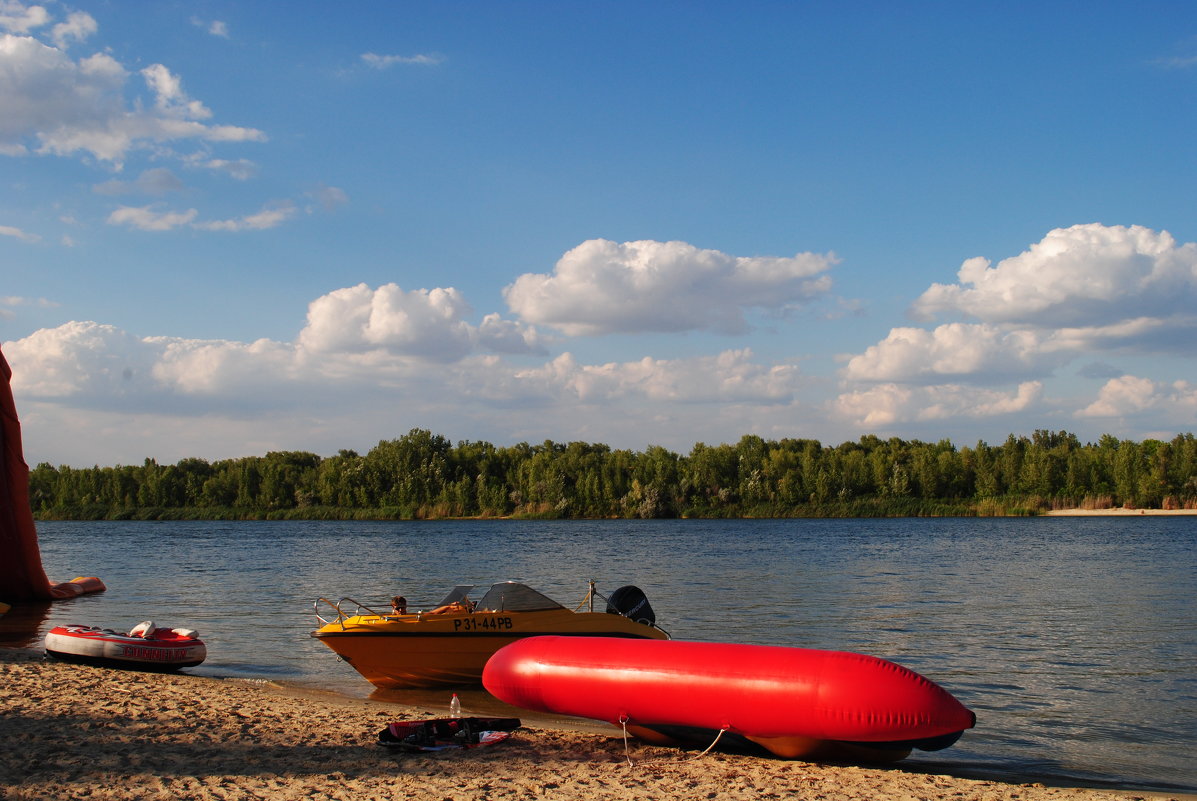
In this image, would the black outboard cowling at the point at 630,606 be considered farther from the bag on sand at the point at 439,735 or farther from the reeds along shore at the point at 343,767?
the bag on sand at the point at 439,735

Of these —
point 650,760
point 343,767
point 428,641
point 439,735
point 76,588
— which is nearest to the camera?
point 343,767

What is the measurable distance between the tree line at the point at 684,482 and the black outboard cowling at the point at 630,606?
9377 centimetres

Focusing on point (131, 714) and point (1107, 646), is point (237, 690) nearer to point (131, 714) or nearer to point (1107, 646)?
point (131, 714)

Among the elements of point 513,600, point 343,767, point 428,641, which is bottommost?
point 343,767

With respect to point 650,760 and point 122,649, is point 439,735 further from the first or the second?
point 122,649

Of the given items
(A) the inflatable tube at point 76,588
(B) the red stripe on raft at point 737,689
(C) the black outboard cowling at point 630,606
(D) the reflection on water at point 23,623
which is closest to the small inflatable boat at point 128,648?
(D) the reflection on water at point 23,623

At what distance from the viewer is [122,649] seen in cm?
1684

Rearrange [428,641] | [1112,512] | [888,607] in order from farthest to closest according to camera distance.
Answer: [1112,512], [888,607], [428,641]

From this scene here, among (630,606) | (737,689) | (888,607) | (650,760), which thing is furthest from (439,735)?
(888,607)

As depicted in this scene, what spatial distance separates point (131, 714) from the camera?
1234 cm

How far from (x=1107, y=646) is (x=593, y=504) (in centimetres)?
9473

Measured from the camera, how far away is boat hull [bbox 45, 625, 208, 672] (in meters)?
16.8

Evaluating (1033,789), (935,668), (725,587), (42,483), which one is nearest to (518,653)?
(1033,789)

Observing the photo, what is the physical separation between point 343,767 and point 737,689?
4263mm
